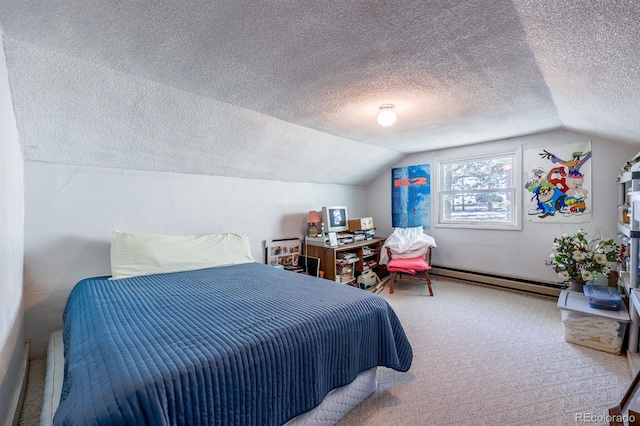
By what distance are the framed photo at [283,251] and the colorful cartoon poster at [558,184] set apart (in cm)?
295

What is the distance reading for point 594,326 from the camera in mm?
2238

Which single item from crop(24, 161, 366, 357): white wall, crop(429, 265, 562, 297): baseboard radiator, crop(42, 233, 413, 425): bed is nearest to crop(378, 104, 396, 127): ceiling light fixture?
crop(42, 233, 413, 425): bed

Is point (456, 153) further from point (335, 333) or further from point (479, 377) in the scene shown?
point (335, 333)

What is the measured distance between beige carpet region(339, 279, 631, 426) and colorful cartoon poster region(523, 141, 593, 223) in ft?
3.68

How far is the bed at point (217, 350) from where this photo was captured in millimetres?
963

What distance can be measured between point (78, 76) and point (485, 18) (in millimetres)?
2225

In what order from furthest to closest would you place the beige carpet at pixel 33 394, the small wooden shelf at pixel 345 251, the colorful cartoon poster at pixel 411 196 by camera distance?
the colorful cartoon poster at pixel 411 196 → the small wooden shelf at pixel 345 251 → the beige carpet at pixel 33 394

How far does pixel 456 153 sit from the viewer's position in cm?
403

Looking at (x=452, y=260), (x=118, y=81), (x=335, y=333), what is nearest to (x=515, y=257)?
(x=452, y=260)

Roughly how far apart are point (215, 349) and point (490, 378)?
72.2 inches

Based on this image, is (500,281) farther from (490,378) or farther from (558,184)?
(490,378)
